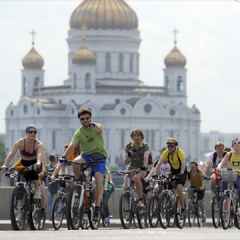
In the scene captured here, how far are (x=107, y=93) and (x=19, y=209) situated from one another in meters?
129

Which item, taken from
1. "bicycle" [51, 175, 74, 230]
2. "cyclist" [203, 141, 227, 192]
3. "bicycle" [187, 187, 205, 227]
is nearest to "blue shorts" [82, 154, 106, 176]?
"bicycle" [51, 175, 74, 230]

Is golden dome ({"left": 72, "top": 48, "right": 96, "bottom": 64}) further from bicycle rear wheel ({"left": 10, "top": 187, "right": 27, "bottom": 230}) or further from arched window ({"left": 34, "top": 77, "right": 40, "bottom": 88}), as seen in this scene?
bicycle rear wheel ({"left": 10, "top": 187, "right": 27, "bottom": 230})

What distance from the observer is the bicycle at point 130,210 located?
2198 cm

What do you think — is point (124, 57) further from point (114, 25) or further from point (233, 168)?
point (233, 168)

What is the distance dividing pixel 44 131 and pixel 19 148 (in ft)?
414

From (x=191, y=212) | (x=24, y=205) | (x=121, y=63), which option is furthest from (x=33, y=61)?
(x=24, y=205)

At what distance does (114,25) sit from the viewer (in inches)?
5787

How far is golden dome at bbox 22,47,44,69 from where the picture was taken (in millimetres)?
149938

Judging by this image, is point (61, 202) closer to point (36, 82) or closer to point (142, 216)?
point (142, 216)

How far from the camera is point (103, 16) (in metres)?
148

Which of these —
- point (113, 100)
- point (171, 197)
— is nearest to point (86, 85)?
point (113, 100)

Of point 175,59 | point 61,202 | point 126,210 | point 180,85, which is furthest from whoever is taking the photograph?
point 180,85

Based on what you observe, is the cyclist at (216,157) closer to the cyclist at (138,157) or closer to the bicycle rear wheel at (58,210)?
the cyclist at (138,157)

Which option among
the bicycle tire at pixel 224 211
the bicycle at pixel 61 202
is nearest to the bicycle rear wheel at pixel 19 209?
the bicycle at pixel 61 202
